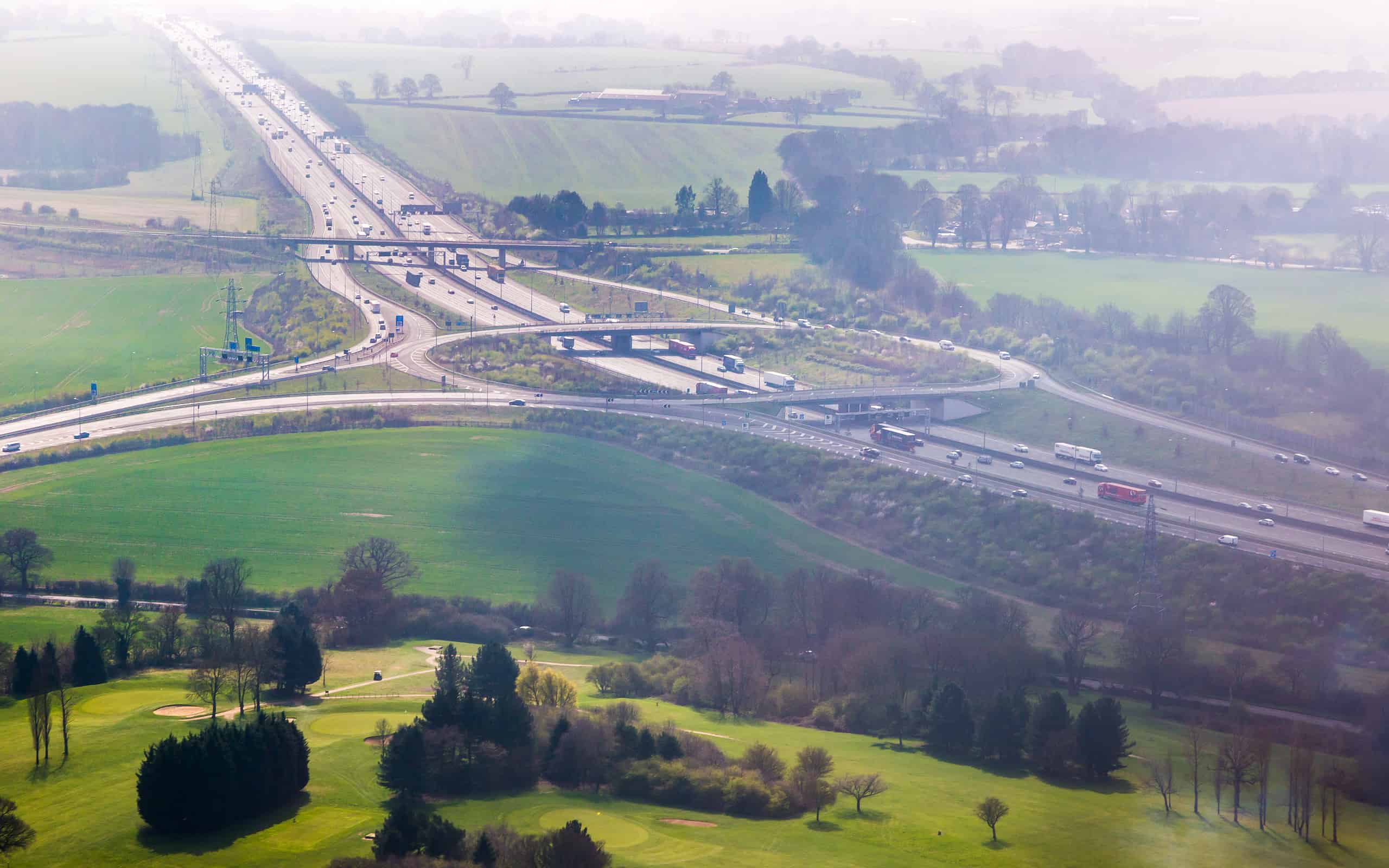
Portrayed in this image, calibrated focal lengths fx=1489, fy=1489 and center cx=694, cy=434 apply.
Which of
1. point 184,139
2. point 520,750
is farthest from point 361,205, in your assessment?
point 520,750

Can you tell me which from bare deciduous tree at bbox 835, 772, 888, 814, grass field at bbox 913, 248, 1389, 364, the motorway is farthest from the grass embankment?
bare deciduous tree at bbox 835, 772, 888, 814

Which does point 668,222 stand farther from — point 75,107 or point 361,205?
point 75,107

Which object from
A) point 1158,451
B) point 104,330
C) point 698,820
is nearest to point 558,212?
point 104,330

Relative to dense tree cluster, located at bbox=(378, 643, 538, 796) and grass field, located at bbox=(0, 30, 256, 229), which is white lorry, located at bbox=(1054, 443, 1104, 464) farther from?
grass field, located at bbox=(0, 30, 256, 229)

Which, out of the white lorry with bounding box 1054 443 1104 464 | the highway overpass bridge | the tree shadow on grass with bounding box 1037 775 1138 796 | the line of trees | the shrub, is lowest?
the shrub

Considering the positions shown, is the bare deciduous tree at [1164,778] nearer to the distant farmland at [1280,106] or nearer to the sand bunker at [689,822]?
the sand bunker at [689,822]

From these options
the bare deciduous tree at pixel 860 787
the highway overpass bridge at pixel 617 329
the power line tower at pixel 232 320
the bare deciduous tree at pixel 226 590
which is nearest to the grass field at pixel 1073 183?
the highway overpass bridge at pixel 617 329
